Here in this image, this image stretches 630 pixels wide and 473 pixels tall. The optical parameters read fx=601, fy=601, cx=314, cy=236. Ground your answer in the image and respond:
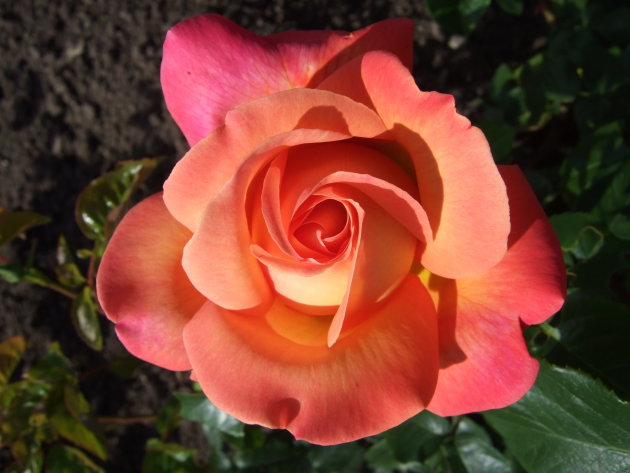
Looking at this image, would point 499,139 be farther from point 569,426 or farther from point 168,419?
point 168,419

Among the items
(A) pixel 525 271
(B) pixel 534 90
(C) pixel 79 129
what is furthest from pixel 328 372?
(C) pixel 79 129

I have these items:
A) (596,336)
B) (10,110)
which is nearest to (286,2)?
(10,110)

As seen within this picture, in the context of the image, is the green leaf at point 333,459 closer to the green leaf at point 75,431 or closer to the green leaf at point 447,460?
the green leaf at point 447,460

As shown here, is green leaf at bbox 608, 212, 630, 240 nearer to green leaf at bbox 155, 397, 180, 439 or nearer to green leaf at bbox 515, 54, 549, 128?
green leaf at bbox 515, 54, 549, 128

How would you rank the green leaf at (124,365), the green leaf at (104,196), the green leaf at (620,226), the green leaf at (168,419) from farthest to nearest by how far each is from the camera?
1. the green leaf at (168,419)
2. the green leaf at (124,365)
3. the green leaf at (104,196)
4. the green leaf at (620,226)

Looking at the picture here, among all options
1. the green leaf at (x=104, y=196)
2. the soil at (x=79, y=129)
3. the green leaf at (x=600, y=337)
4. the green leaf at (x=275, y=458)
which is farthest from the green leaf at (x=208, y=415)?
the green leaf at (x=600, y=337)

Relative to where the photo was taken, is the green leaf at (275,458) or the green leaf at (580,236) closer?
the green leaf at (580,236)
